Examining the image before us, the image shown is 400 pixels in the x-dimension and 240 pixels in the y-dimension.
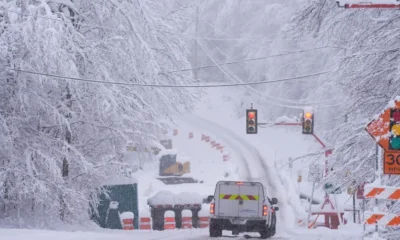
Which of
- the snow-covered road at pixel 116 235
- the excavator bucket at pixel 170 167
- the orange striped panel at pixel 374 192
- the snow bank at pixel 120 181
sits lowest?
the snow-covered road at pixel 116 235

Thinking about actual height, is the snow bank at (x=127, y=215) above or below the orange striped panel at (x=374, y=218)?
below

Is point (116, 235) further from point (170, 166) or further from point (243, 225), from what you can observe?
point (170, 166)

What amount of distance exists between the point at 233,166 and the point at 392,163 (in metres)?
35.4

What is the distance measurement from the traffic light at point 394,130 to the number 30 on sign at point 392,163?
100 millimetres

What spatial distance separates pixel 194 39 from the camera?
8106 cm

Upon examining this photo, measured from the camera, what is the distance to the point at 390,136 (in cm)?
1066

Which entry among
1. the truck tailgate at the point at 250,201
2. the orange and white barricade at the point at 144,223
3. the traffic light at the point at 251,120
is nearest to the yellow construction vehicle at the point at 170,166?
the traffic light at the point at 251,120

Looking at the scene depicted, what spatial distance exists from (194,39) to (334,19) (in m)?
66.0

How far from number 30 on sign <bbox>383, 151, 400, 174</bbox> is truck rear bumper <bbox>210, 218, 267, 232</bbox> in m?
9.35

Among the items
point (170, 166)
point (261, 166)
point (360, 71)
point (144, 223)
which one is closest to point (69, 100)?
point (144, 223)

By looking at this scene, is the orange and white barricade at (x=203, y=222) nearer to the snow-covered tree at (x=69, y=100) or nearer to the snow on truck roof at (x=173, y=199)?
the snow on truck roof at (x=173, y=199)

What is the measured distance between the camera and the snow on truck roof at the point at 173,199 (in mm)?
26047

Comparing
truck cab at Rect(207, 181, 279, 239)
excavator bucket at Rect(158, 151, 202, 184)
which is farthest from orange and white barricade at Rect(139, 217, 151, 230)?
excavator bucket at Rect(158, 151, 202, 184)

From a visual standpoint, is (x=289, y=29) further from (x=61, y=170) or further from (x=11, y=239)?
(x=61, y=170)
